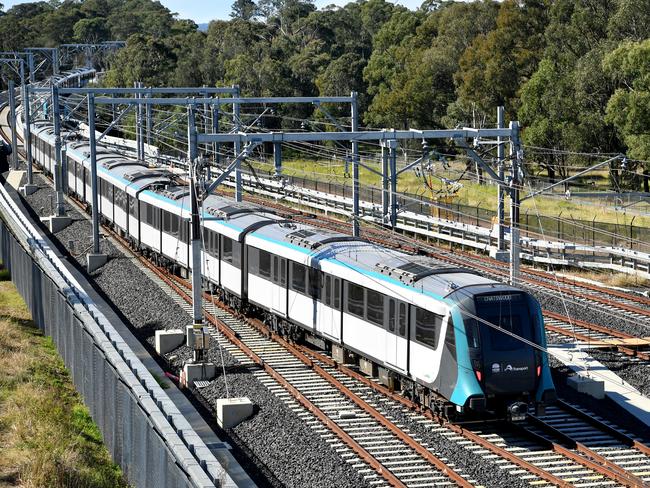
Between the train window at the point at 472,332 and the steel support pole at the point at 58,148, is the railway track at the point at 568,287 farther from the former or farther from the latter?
the steel support pole at the point at 58,148

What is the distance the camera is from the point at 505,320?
1786 cm

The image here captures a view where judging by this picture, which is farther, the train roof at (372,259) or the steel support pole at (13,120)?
the steel support pole at (13,120)

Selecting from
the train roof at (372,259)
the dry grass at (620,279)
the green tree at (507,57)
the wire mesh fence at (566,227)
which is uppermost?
the green tree at (507,57)

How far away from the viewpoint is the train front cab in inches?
691

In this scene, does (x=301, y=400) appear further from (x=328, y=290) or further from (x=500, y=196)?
(x=500, y=196)

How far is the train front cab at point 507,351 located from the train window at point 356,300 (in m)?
3.13

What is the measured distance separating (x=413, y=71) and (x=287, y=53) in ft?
93.4

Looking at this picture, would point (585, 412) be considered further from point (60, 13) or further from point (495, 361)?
point (60, 13)

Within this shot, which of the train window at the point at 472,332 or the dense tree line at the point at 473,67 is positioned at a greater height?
the dense tree line at the point at 473,67

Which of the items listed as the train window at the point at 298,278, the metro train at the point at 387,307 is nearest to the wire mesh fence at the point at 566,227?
the metro train at the point at 387,307

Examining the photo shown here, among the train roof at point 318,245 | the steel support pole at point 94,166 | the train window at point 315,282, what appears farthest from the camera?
the steel support pole at point 94,166

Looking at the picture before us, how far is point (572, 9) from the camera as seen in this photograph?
2318 inches

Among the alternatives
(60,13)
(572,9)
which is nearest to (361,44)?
(572,9)

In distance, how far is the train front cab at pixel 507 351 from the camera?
1756 cm
